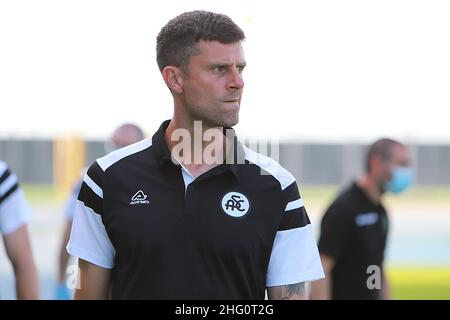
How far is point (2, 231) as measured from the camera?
13.2 ft

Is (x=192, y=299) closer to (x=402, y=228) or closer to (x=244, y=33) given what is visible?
(x=244, y=33)

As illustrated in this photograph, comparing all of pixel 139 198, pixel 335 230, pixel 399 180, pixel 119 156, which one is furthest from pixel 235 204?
pixel 399 180

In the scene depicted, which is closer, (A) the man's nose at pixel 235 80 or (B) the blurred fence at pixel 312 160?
(A) the man's nose at pixel 235 80

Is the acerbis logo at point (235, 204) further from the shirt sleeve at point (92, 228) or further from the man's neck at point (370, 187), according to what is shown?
the man's neck at point (370, 187)

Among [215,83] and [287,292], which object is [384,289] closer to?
[287,292]

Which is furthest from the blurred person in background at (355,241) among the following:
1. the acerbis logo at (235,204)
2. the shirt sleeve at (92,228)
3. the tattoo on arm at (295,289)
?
the shirt sleeve at (92,228)

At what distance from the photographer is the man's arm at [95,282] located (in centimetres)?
310

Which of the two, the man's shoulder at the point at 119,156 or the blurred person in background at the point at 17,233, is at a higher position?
the man's shoulder at the point at 119,156

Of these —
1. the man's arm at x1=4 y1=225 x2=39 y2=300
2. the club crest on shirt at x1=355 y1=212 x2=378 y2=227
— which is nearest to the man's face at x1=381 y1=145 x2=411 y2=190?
the club crest on shirt at x1=355 y1=212 x2=378 y2=227

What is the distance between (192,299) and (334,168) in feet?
76.2

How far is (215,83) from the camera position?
305cm

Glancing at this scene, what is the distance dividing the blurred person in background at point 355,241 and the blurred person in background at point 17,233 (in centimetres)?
203

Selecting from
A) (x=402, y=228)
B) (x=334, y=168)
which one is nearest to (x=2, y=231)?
(x=402, y=228)

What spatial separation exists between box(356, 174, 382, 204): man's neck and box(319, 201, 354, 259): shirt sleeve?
318 millimetres
